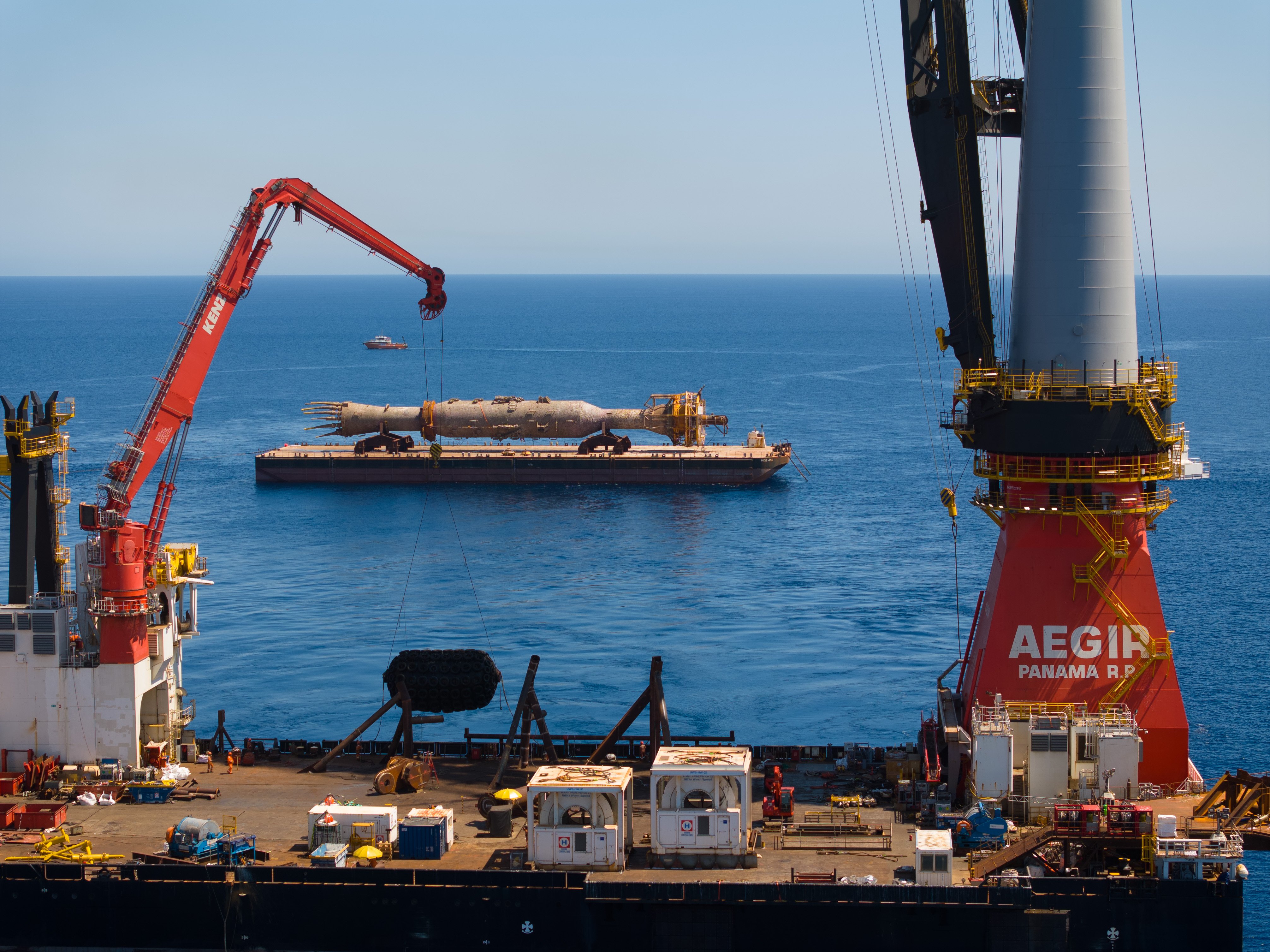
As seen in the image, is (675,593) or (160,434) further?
(675,593)

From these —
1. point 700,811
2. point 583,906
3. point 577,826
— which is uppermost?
point 700,811

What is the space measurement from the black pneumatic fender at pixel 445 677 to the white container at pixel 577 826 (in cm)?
1021

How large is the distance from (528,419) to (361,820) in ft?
354

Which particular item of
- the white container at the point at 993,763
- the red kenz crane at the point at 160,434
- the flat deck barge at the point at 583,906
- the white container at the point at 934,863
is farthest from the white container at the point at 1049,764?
the red kenz crane at the point at 160,434

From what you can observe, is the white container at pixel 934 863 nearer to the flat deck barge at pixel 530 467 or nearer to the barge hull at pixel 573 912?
the barge hull at pixel 573 912

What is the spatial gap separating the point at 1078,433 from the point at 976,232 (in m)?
7.60

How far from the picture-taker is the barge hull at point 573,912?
121ft

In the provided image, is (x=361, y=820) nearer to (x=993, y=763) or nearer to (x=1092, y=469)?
(x=993, y=763)

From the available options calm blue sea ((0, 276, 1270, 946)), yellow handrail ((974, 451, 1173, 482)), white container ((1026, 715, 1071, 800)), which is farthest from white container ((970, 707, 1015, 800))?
calm blue sea ((0, 276, 1270, 946))

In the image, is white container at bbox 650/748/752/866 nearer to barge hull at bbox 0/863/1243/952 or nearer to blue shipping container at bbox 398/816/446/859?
barge hull at bbox 0/863/1243/952

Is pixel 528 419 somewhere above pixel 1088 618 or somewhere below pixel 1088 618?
above

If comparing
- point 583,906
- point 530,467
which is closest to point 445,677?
point 583,906

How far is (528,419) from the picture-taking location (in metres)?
147

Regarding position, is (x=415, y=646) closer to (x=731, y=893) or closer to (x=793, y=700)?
(x=793, y=700)
